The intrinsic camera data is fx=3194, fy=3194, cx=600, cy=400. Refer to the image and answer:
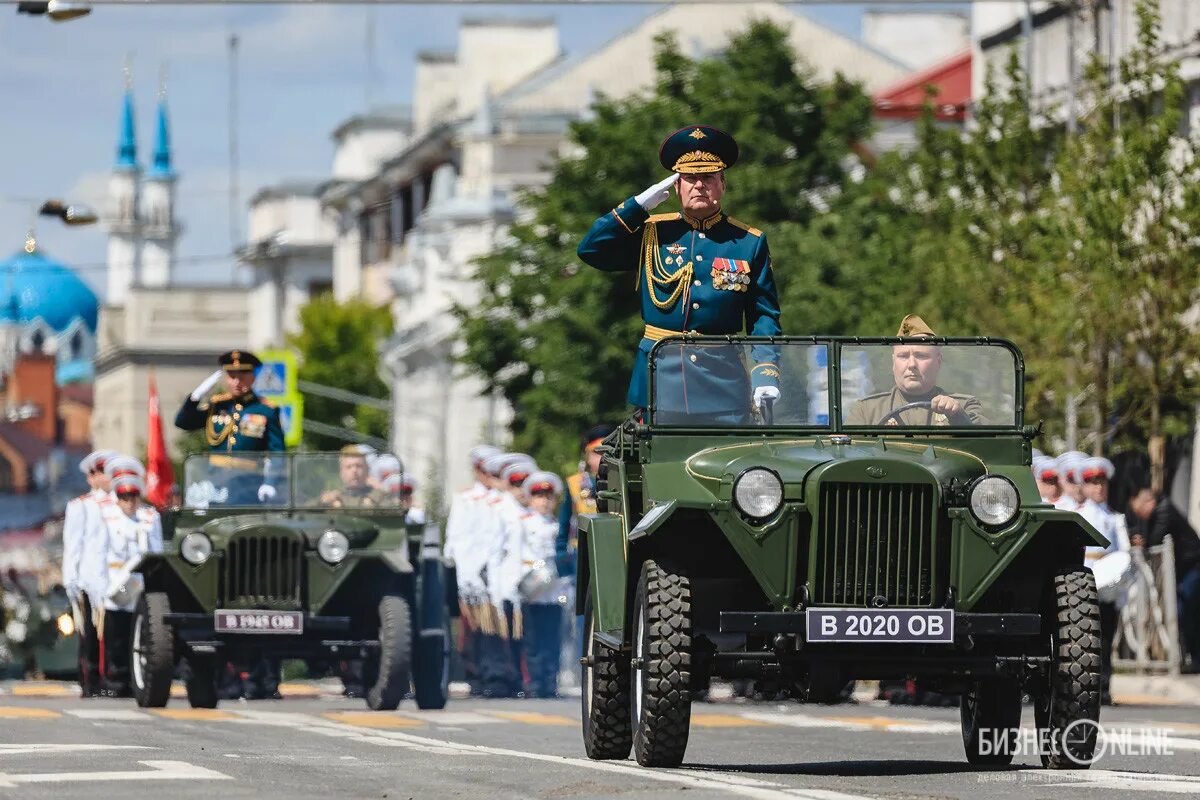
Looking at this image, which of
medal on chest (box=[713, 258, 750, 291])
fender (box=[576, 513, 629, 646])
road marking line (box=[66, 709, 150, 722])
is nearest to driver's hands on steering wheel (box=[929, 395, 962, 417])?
medal on chest (box=[713, 258, 750, 291])

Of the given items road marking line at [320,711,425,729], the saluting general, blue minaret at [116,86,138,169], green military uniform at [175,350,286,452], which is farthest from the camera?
blue minaret at [116,86,138,169]

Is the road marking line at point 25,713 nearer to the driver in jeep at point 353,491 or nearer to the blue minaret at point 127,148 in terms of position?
the driver in jeep at point 353,491

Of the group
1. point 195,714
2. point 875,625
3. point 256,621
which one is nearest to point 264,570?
point 256,621

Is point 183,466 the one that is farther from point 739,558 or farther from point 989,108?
point 989,108

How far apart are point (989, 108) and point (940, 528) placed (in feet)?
69.7

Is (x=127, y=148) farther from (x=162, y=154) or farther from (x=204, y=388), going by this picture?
(x=204, y=388)

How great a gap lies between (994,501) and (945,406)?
3.46 feet

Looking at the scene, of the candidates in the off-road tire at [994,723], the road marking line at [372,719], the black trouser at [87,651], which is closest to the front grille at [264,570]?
Result: the road marking line at [372,719]

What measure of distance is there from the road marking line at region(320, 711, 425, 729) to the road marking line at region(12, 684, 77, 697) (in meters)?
4.78

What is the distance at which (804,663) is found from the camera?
1245 cm

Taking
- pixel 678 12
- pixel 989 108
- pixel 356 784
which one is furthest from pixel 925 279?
pixel 678 12

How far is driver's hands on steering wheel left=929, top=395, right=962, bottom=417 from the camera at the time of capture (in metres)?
13.4

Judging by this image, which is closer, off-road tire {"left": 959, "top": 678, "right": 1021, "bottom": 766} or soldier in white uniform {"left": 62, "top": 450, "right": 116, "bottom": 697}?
off-road tire {"left": 959, "top": 678, "right": 1021, "bottom": 766}

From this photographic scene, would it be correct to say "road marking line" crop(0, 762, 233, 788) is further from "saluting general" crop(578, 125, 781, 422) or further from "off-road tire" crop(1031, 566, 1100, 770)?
"off-road tire" crop(1031, 566, 1100, 770)
